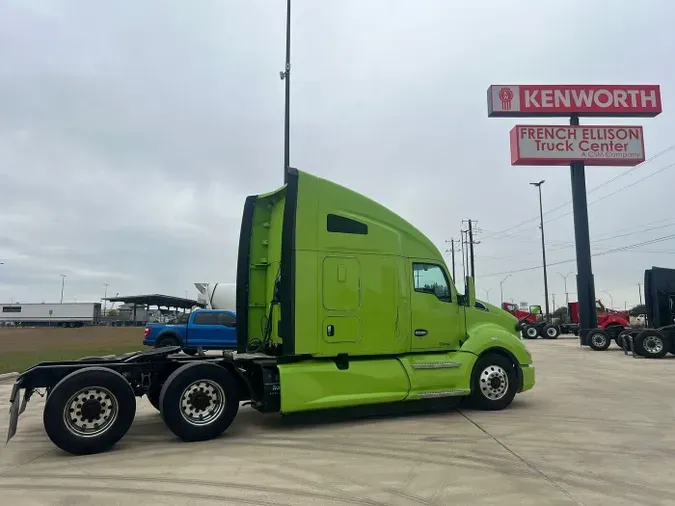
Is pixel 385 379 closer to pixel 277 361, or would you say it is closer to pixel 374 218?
pixel 277 361

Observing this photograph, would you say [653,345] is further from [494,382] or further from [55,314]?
[55,314]

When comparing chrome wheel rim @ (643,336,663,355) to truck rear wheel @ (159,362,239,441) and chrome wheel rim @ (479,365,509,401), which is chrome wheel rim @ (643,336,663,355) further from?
truck rear wheel @ (159,362,239,441)

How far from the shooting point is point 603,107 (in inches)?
1142

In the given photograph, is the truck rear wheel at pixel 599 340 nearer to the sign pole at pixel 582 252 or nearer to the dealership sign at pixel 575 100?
the sign pole at pixel 582 252

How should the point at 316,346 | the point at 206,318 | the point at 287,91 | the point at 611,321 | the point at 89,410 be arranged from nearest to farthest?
1. the point at 89,410
2. the point at 316,346
3. the point at 287,91
4. the point at 206,318
5. the point at 611,321

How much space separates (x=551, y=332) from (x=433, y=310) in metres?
30.6

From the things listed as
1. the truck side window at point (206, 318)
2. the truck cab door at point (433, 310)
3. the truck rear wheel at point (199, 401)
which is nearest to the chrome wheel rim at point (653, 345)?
the truck cab door at point (433, 310)

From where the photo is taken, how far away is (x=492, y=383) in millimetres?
8680

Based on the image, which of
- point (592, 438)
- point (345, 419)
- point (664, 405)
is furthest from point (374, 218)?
point (664, 405)

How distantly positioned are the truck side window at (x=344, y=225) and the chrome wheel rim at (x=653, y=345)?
17.1 m

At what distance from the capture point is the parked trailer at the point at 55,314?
72.2 metres

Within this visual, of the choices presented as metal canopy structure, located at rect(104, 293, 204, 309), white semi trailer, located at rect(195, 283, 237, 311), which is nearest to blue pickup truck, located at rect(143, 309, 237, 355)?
white semi trailer, located at rect(195, 283, 237, 311)

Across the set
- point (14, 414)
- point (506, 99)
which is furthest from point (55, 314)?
point (14, 414)

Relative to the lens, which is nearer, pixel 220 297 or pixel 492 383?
pixel 492 383
